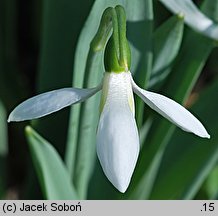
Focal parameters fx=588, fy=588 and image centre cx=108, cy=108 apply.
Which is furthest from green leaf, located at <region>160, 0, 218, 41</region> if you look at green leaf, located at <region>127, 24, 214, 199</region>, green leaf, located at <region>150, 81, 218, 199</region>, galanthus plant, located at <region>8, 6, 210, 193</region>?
galanthus plant, located at <region>8, 6, 210, 193</region>

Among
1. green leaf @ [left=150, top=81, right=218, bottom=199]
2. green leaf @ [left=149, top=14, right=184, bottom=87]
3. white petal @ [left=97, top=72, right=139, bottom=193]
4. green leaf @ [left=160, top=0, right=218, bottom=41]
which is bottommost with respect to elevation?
green leaf @ [left=150, top=81, right=218, bottom=199]

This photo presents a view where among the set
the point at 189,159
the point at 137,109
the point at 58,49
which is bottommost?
the point at 189,159

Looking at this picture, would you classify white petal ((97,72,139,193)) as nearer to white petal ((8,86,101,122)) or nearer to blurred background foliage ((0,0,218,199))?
white petal ((8,86,101,122))

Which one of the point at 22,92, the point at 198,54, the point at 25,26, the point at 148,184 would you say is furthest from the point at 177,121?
the point at 25,26

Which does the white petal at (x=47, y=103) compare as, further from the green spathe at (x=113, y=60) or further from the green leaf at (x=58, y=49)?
the green leaf at (x=58, y=49)

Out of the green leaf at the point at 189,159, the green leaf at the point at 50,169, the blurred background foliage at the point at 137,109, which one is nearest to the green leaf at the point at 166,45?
the blurred background foliage at the point at 137,109

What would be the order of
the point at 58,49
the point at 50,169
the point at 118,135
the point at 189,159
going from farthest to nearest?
the point at 189,159
the point at 58,49
the point at 50,169
the point at 118,135

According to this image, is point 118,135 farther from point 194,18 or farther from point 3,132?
point 3,132

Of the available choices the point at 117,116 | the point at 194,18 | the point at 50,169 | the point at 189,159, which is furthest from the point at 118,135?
the point at 189,159
